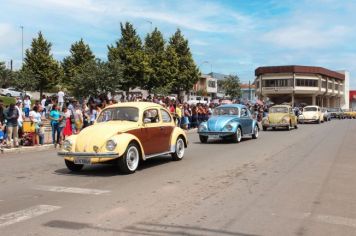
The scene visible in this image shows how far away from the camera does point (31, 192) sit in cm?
883

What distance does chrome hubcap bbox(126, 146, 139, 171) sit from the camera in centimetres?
1109

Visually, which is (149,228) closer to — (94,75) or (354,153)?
(354,153)

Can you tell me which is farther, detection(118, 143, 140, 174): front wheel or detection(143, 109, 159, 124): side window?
detection(143, 109, 159, 124): side window

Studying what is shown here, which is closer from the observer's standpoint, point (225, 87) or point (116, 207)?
point (116, 207)

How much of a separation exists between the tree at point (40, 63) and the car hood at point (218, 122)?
115ft

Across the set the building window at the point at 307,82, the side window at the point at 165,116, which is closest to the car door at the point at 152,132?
the side window at the point at 165,116

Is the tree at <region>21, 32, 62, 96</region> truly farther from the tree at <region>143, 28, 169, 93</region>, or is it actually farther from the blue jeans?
the blue jeans

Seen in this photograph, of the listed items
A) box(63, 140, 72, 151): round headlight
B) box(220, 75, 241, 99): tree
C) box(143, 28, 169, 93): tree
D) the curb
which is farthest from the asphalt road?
box(220, 75, 241, 99): tree

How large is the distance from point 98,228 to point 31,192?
3.05 m

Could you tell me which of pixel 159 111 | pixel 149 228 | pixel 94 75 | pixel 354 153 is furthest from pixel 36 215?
pixel 94 75

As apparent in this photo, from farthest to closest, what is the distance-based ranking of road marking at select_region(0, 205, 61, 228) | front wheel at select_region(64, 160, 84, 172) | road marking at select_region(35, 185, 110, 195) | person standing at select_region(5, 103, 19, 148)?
person standing at select_region(5, 103, 19, 148)
front wheel at select_region(64, 160, 84, 172)
road marking at select_region(35, 185, 110, 195)
road marking at select_region(0, 205, 61, 228)

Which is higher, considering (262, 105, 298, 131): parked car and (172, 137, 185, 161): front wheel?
(262, 105, 298, 131): parked car

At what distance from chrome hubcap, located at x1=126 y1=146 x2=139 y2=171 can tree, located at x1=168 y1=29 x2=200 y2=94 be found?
156ft

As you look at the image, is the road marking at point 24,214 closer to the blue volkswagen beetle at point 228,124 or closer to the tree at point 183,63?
the blue volkswagen beetle at point 228,124
